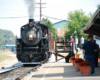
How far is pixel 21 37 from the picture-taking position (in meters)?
17.8

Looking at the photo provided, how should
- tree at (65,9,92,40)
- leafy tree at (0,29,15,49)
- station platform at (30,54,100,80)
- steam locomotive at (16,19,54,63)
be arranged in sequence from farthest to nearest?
1. tree at (65,9,92,40)
2. leafy tree at (0,29,15,49)
3. steam locomotive at (16,19,54,63)
4. station platform at (30,54,100,80)

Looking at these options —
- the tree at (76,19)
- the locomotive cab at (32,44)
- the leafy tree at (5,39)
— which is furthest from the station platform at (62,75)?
the tree at (76,19)

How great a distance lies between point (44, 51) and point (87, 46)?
8.82m

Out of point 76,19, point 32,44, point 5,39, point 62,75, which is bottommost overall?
point 62,75

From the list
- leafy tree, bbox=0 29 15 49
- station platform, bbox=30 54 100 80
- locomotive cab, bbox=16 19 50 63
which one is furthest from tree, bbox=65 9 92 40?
station platform, bbox=30 54 100 80

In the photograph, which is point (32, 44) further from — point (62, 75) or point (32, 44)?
point (62, 75)

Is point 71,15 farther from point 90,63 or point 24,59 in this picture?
point 90,63

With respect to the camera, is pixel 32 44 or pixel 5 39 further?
pixel 5 39

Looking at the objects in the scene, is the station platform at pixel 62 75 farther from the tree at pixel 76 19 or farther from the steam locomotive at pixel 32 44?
the tree at pixel 76 19

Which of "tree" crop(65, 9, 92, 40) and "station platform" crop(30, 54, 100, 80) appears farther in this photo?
"tree" crop(65, 9, 92, 40)

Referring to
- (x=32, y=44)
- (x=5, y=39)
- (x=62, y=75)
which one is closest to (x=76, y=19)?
(x=5, y=39)

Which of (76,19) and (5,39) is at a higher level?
(76,19)

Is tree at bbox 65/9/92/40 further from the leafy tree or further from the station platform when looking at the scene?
the station platform

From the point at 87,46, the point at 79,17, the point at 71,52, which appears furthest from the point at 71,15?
the point at 87,46
